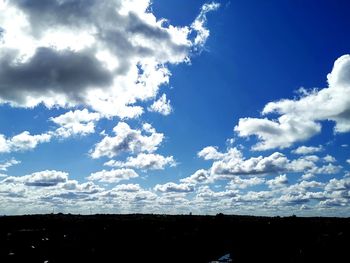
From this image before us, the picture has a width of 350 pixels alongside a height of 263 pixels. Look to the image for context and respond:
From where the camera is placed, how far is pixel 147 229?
5703 cm

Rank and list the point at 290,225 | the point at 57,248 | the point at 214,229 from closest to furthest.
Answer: the point at 57,248 < the point at 290,225 < the point at 214,229

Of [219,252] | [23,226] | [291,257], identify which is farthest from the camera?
[23,226]

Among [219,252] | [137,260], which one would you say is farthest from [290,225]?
[137,260]

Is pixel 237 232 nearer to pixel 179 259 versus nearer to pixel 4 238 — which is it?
pixel 179 259

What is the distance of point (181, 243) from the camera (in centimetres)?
4984

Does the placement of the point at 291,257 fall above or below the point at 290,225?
below

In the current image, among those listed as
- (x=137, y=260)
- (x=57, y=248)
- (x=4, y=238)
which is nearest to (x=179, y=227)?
(x=137, y=260)

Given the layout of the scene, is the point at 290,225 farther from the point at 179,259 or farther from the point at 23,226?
the point at 23,226

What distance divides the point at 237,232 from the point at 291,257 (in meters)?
17.3

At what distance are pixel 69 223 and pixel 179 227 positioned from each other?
724 inches

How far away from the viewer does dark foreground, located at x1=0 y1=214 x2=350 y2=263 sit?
40875mm

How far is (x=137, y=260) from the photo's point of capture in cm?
4606

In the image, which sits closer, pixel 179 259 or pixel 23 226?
pixel 179 259

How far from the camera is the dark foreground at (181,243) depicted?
40.9 meters
